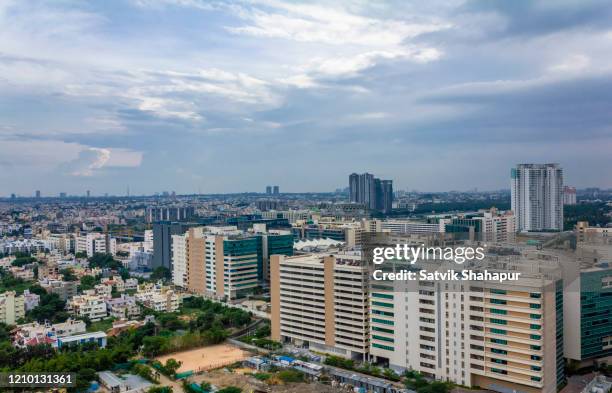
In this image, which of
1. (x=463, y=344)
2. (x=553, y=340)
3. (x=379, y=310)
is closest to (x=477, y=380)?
(x=463, y=344)

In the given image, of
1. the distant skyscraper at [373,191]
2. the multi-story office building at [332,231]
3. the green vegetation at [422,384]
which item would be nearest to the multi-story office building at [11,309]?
the green vegetation at [422,384]

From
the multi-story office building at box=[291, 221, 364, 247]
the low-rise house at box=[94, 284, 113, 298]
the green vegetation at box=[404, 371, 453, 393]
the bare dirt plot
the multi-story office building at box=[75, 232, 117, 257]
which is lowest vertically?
the bare dirt plot

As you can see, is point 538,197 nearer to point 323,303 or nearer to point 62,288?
point 323,303

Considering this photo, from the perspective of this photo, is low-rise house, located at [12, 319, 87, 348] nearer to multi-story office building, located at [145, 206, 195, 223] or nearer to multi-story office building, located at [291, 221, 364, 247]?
multi-story office building, located at [291, 221, 364, 247]

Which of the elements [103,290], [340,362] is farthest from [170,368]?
[103,290]

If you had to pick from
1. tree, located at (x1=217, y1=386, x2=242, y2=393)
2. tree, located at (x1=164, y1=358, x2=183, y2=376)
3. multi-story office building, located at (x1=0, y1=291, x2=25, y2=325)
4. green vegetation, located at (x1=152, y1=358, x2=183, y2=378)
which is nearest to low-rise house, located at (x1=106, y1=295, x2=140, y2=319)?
multi-story office building, located at (x1=0, y1=291, x2=25, y2=325)

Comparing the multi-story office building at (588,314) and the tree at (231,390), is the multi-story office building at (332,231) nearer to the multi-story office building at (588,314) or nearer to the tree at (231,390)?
the multi-story office building at (588,314)

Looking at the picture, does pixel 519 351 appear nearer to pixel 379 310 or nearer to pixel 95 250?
pixel 379 310
